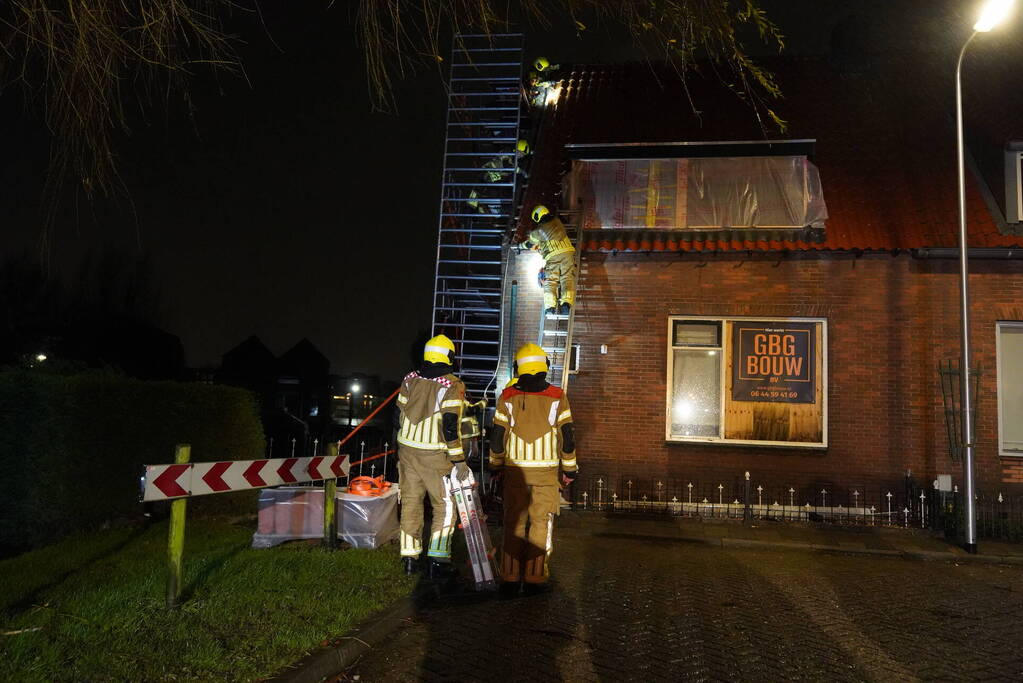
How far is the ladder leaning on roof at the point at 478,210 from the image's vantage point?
44.5ft

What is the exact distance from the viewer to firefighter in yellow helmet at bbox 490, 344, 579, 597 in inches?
264

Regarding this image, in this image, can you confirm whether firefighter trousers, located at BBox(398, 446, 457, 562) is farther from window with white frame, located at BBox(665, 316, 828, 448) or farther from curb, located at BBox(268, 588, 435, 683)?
window with white frame, located at BBox(665, 316, 828, 448)

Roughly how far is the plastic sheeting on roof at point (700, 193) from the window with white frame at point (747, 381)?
1656mm

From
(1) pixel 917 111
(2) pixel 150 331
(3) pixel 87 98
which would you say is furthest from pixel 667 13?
(2) pixel 150 331

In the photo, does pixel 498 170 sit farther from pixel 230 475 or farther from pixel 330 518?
pixel 230 475

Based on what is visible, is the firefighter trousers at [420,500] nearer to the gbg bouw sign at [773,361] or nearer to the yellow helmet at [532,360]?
the yellow helmet at [532,360]

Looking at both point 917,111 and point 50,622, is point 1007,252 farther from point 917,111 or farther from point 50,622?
point 50,622

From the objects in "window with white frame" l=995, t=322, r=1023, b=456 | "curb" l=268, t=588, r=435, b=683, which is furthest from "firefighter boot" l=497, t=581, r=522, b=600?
"window with white frame" l=995, t=322, r=1023, b=456

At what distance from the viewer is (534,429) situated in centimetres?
683

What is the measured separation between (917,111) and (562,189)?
676cm

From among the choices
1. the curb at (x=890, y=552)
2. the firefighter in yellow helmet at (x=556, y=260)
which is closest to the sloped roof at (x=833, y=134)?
the firefighter in yellow helmet at (x=556, y=260)

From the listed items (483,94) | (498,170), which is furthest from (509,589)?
(483,94)

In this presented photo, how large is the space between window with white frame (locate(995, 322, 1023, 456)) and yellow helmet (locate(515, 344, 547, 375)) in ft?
27.9

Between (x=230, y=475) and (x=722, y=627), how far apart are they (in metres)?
3.92
